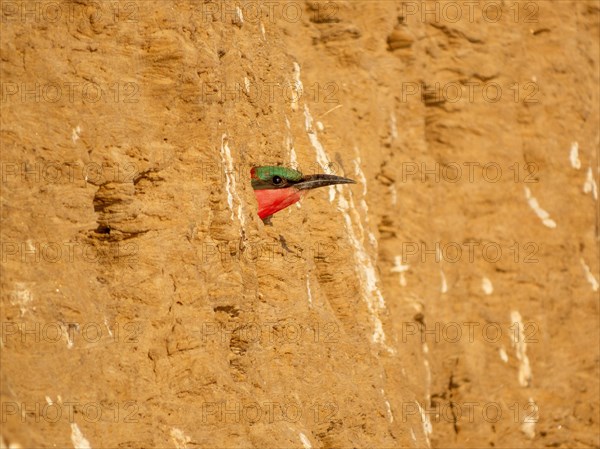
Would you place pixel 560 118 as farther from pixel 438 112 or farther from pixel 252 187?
pixel 252 187

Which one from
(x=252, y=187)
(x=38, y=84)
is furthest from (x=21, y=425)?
(x=252, y=187)

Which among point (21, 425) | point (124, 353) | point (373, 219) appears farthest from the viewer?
point (373, 219)

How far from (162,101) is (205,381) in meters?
1.44

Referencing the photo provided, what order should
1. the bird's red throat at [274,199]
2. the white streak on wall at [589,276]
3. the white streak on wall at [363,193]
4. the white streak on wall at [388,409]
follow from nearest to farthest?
the bird's red throat at [274,199], the white streak on wall at [388,409], the white streak on wall at [363,193], the white streak on wall at [589,276]

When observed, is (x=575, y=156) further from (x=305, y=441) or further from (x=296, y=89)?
(x=305, y=441)

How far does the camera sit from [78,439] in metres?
5.04

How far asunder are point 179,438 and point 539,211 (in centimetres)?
526

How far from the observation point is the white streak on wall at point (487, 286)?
9.63m

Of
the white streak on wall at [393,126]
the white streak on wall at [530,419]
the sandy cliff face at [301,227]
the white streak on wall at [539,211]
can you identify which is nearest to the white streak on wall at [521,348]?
the sandy cliff face at [301,227]

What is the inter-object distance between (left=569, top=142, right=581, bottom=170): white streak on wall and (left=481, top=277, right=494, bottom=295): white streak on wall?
A: 1.40 meters

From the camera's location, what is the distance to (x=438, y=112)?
957 cm

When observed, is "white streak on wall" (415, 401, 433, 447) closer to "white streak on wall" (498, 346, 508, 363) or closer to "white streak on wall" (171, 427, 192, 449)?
"white streak on wall" (498, 346, 508, 363)

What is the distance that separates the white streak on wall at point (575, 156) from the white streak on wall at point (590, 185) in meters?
0.14

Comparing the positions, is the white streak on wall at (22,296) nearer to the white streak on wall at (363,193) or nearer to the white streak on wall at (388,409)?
the white streak on wall at (388,409)
